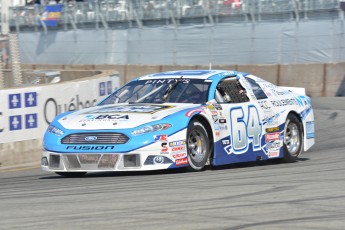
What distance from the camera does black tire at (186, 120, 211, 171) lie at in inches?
414

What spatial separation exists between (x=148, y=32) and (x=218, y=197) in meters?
26.7

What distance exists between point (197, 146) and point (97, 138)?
1.20 meters

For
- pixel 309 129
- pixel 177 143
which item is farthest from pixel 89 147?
pixel 309 129

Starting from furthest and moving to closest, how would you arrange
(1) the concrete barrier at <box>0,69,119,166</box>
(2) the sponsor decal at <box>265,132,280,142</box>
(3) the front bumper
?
(1) the concrete barrier at <box>0,69,119,166</box> < (2) the sponsor decal at <box>265,132,280,142</box> < (3) the front bumper

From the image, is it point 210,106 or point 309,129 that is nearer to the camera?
point 210,106

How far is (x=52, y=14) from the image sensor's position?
38.1 meters

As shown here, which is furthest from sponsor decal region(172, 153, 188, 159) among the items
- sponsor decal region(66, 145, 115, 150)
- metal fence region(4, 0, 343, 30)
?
metal fence region(4, 0, 343, 30)

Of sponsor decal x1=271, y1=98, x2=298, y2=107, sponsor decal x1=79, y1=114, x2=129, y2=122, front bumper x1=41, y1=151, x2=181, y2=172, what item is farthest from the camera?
sponsor decal x1=271, y1=98, x2=298, y2=107

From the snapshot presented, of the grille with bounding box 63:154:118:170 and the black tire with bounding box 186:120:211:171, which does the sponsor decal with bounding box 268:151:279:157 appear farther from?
the grille with bounding box 63:154:118:170

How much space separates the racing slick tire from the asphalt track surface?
1.12 metres

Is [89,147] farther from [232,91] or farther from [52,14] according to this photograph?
[52,14]

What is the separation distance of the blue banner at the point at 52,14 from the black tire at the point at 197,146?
27.7m

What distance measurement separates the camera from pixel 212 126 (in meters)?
10.9

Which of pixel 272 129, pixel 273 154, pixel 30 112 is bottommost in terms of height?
pixel 273 154
